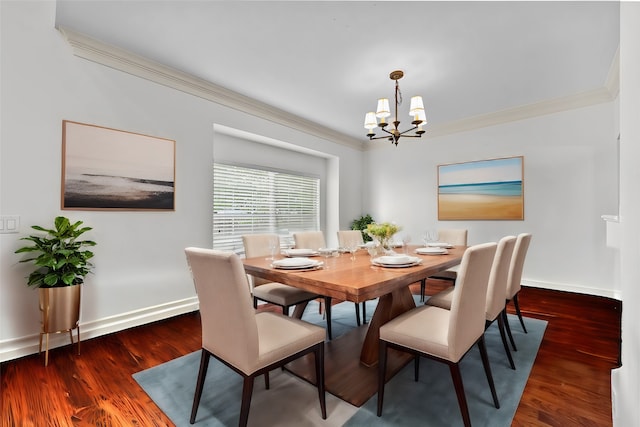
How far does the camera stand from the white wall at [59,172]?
222 cm

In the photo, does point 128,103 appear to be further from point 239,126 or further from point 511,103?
point 511,103

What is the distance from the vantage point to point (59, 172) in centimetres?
244

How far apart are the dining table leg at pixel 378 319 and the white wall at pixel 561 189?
113 inches

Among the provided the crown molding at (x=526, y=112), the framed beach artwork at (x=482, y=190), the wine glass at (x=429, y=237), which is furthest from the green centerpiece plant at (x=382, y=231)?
the crown molding at (x=526, y=112)

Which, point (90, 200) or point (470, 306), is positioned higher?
point (90, 200)

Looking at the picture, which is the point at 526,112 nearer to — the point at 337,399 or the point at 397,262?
the point at 397,262

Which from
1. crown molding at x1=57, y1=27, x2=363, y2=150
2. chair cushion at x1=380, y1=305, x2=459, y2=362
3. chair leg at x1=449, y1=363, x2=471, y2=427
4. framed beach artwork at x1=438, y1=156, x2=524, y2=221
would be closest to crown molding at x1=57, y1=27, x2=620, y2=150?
crown molding at x1=57, y1=27, x2=363, y2=150

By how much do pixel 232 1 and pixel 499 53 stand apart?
2.33 m

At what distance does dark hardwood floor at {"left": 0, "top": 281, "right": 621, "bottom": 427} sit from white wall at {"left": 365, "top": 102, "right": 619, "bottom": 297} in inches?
39.8

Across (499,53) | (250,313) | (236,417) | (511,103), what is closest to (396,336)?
(250,313)

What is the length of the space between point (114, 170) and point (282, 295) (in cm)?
191

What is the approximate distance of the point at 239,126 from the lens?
3727 millimetres

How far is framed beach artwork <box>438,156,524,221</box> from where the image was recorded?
4.22 metres

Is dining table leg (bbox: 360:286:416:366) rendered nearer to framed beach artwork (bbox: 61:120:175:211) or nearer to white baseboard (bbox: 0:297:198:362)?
white baseboard (bbox: 0:297:198:362)
